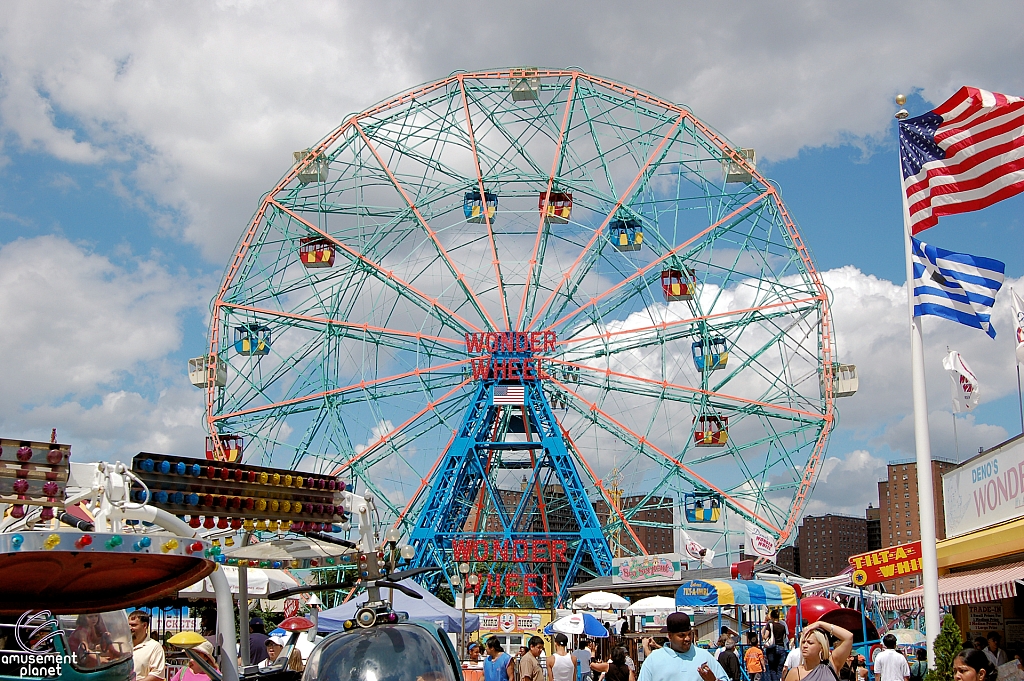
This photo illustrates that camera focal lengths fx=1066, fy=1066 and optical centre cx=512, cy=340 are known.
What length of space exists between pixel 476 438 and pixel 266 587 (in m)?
17.5

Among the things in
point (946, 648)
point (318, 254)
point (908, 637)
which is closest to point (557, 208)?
point (318, 254)

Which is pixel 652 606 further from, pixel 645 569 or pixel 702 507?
pixel 702 507

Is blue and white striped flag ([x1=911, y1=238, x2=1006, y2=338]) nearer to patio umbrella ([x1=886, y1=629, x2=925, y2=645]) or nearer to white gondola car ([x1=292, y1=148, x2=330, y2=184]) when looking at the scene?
patio umbrella ([x1=886, y1=629, x2=925, y2=645])

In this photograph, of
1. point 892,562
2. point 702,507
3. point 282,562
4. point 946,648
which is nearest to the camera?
point 282,562

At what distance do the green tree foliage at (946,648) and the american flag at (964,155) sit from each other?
196 inches

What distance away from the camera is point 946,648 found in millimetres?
11141

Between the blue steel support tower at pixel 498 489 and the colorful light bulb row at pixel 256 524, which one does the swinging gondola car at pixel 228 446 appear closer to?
the blue steel support tower at pixel 498 489

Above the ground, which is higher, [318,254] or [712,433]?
[318,254]

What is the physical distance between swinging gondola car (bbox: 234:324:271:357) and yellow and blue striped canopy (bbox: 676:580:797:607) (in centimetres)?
2164

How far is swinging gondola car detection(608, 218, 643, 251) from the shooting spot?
113 ft

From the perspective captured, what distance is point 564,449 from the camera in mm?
34000

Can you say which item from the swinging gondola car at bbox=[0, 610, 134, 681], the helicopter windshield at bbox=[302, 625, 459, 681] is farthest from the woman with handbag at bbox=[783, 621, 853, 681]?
the swinging gondola car at bbox=[0, 610, 134, 681]

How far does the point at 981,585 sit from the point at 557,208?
23.4m

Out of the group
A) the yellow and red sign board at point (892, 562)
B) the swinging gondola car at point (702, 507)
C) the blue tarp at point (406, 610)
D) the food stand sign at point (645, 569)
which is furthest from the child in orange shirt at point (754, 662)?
the swinging gondola car at point (702, 507)
